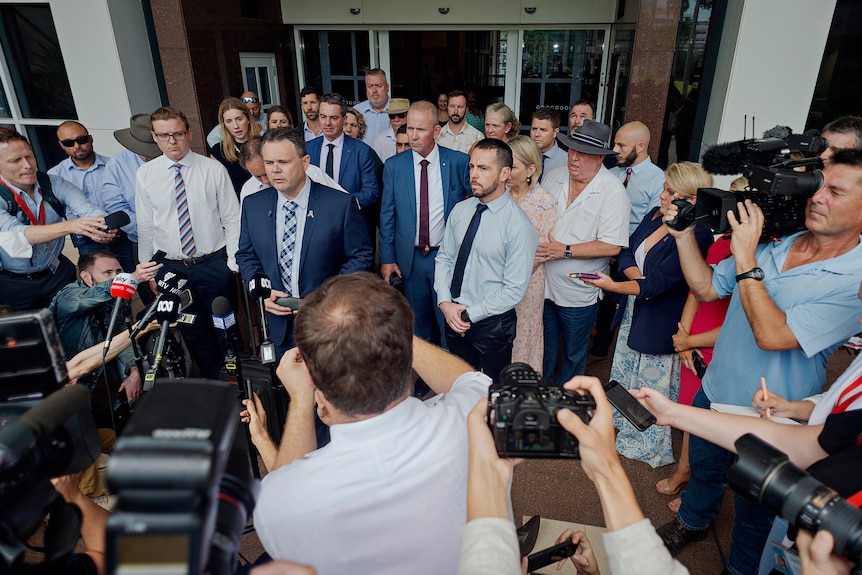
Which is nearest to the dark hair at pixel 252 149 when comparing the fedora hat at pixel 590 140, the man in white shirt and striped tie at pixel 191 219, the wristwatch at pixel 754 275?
the man in white shirt and striped tie at pixel 191 219

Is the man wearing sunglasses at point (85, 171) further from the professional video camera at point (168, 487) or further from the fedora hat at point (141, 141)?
the professional video camera at point (168, 487)

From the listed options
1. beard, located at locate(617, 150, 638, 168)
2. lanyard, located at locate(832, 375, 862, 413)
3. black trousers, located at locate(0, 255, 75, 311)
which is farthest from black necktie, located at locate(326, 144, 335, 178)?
lanyard, located at locate(832, 375, 862, 413)

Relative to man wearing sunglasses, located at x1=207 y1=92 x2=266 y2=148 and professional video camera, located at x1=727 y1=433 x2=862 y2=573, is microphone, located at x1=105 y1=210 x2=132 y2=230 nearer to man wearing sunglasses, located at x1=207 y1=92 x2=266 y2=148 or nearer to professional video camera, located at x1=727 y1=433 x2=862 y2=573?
man wearing sunglasses, located at x1=207 y1=92 x2=266 y2=148

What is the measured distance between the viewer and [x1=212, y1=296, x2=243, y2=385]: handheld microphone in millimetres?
2472

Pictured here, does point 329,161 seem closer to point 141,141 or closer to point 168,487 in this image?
point 141,141

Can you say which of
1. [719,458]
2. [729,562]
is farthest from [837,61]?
[729,562]

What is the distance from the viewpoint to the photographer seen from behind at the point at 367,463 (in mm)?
1207

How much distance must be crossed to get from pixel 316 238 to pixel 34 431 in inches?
90.2

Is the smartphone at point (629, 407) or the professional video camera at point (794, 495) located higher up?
the professional video camera at point (794, 495)

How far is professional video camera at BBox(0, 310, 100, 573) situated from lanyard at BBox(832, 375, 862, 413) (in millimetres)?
2133

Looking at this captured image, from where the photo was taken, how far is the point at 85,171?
4934mm

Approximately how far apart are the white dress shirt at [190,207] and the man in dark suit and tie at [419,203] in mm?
1231

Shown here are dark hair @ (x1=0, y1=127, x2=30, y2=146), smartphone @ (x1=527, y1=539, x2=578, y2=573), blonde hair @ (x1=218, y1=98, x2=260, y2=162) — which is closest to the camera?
smartphone @ (x1=527, y1=539, x2=578, y2=573)

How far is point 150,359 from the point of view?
250 cm
